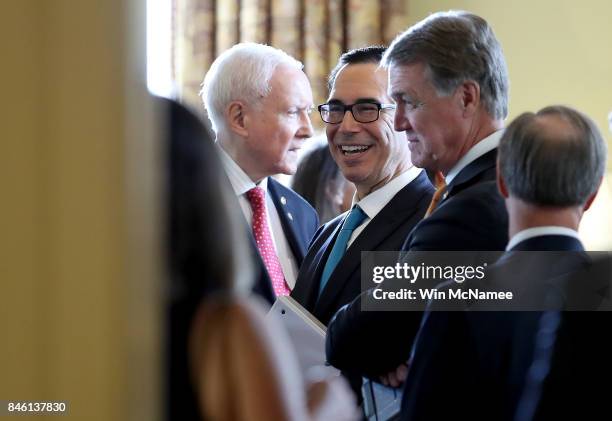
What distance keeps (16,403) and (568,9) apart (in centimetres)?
107

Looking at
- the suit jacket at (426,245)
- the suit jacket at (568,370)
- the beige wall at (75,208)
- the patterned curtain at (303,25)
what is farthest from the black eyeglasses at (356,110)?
the patterned curtain at (303,25)

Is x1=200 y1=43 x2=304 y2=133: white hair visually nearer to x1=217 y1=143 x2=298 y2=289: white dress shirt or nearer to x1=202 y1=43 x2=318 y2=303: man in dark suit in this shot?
x1=202 y1=43 x2=318 y2=303: man in dark suit

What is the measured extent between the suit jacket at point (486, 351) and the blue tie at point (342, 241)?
34cm

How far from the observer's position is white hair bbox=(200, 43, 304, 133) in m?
1.82

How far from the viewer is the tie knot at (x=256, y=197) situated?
1.74 m

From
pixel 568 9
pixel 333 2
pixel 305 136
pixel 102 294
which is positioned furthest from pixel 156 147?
pixel 333 2

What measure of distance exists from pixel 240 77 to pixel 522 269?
35.2 inches

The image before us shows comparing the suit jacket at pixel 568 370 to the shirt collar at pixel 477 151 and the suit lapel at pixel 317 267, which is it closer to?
the shirt collar at pixel 477 151

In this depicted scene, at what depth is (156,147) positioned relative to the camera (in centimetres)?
70

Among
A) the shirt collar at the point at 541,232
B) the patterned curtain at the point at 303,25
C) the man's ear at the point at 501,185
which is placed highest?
the patterned curtain at the point at 303,25

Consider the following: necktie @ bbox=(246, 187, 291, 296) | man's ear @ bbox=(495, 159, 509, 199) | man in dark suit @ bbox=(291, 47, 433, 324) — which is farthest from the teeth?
man's ear @ bbox=(495, 159, 509, 199)

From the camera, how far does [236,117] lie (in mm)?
1828

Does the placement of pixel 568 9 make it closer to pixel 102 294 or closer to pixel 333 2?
pixel 102 294

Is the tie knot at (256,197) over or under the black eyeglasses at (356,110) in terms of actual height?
under
